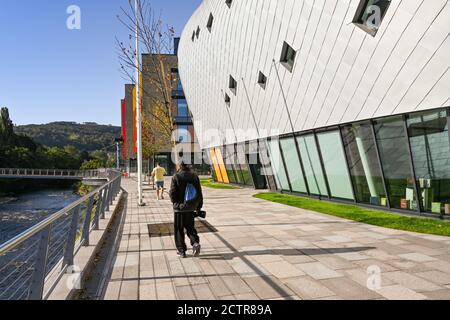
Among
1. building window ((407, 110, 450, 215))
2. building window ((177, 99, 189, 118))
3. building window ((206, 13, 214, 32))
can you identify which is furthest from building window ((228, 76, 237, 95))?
building window ((177, 99, 189, 118))

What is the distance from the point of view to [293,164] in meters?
18.8

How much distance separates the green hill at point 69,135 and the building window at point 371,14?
153816 millimetres

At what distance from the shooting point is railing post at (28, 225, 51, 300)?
13.4ft

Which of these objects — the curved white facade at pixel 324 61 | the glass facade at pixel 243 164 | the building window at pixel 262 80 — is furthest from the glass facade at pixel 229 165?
the building window at pixel 262 80

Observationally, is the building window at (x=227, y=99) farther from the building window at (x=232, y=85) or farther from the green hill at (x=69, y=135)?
the green hill at (x=69, y=135)

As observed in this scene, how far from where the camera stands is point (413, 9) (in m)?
9.30

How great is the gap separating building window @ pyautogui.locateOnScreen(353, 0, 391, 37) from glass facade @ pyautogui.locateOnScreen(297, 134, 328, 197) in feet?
19.0

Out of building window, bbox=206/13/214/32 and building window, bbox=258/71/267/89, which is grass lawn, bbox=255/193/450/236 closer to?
building window, bbox=258/71/267/89

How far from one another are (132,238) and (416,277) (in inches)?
239

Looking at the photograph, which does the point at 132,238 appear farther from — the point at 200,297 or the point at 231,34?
the point at 231,34

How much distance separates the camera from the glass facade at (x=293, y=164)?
18.2 metres

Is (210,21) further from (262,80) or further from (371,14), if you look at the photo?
(371,14)

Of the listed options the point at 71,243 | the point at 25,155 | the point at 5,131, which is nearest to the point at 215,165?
the point at 71,243

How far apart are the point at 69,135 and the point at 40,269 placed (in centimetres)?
18261
